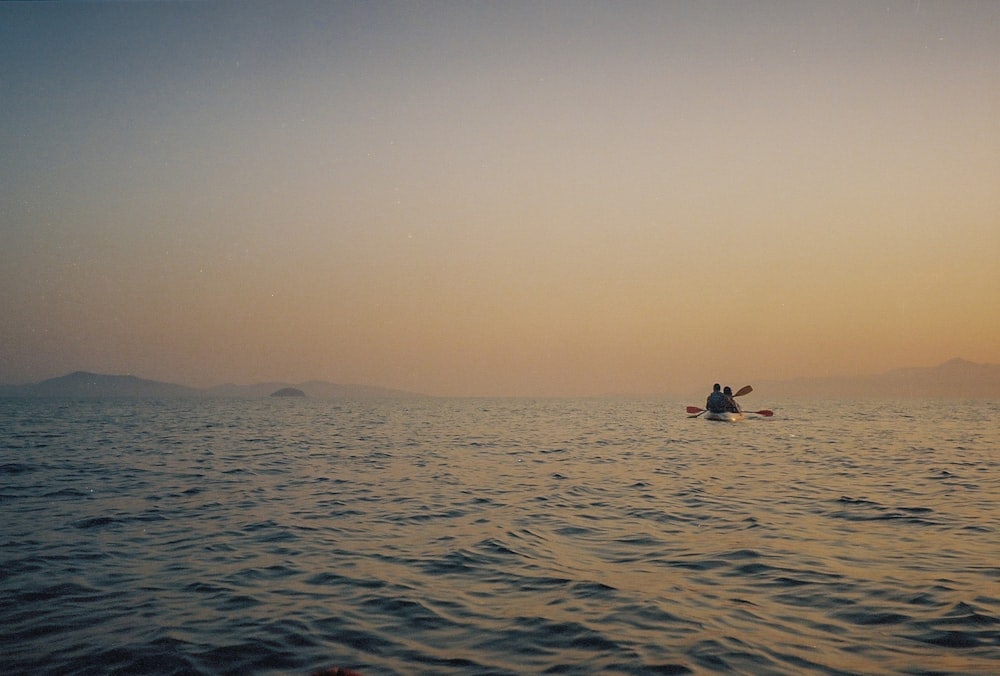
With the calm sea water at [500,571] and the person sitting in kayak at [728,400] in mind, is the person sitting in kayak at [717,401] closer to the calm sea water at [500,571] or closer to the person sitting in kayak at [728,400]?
the person sitting in kayak at [728,400]

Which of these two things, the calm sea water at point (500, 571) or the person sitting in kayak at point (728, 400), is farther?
the person sitting in kayak at point (728, 400)

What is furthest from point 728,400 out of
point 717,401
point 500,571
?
point 500,571

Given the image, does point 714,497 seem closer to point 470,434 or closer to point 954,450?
point 954,450

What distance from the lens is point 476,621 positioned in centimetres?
702

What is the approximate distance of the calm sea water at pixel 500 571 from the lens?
6.09 metres

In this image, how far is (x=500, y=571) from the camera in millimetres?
9070

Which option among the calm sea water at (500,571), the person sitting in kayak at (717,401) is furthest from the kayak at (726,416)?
the calm sea water at (500,571)

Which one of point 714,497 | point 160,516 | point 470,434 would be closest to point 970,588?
point 714,497

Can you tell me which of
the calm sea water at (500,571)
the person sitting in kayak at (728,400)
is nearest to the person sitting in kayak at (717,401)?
the person sitting in kayak at (728,400)

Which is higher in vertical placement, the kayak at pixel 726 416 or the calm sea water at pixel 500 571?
the kayak at pixel 726 416

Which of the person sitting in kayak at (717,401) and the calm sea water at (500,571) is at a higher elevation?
the person sitting in kayak at (717,401)

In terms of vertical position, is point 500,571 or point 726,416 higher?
point 726,416

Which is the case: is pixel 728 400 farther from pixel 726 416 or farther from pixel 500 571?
pixel 500 571

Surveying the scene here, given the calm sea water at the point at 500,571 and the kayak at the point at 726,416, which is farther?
the kayak at the point at 726,416
